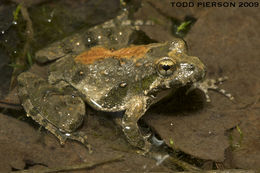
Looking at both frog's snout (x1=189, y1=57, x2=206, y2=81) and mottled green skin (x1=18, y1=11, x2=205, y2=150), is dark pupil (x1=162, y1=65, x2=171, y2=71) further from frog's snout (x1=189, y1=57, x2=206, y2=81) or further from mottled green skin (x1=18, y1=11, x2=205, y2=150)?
frog's snout (x1=189, y1=57, x2=206, y2=81)

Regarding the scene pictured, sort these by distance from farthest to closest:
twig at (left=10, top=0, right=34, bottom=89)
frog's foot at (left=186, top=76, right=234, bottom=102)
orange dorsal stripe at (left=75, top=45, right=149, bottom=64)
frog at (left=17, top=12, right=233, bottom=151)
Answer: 1. twig at (left=10, top=0, right=34, bottom=89)
2. frog's foot at (left=186, top=76, right=234, bottom=102)
3. orange dorsal stripe at (left=75, top=45, right=149, bottom=64)
4. frog at (left=17, top=12, right=233, bottom=151)

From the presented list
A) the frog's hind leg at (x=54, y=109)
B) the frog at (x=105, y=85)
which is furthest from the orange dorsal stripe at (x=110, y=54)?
the frog's hind leg at (x=54, y=109)

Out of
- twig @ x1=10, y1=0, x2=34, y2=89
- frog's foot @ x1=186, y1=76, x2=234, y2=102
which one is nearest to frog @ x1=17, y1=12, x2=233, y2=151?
frog's foot @ x1=186, y1=76, x2=234, y2=102

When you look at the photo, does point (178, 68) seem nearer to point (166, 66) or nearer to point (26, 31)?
point (166, 66)

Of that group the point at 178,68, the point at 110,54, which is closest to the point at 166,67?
the point at 178,68

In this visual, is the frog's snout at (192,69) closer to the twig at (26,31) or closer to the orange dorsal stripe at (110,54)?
the orange dorsal stripe at (110,54)

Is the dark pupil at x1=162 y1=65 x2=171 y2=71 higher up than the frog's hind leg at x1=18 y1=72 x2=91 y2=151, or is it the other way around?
the dark pupil at x1=162 y1=65 x2=171 y2=71
